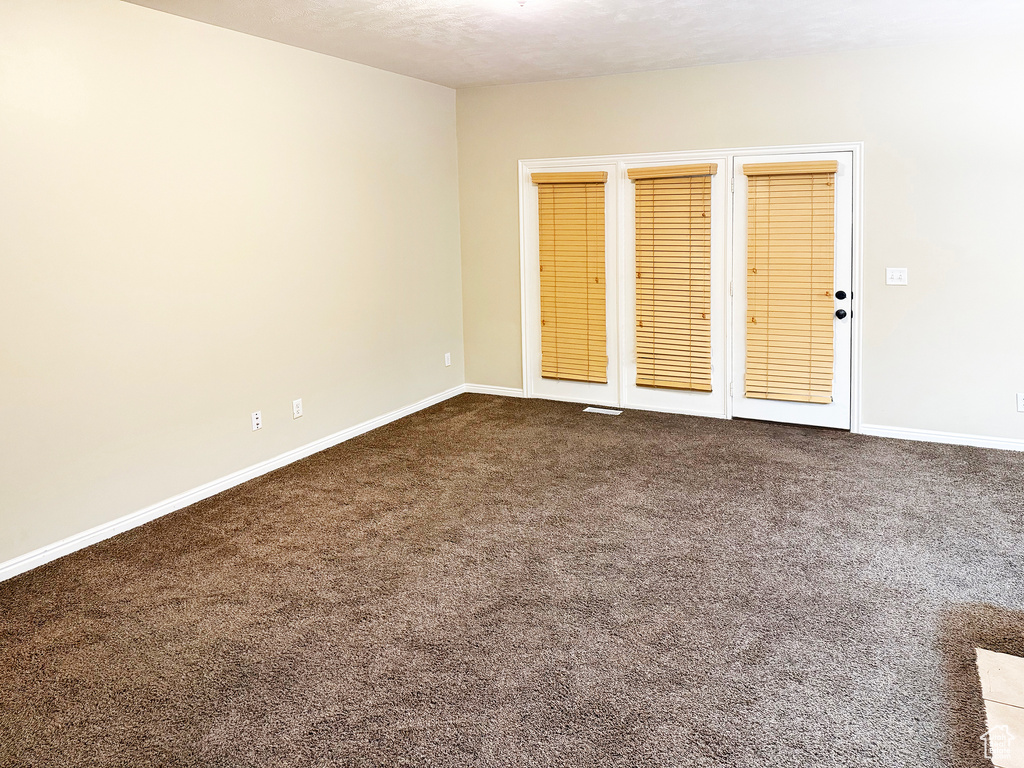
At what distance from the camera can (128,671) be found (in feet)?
9.05

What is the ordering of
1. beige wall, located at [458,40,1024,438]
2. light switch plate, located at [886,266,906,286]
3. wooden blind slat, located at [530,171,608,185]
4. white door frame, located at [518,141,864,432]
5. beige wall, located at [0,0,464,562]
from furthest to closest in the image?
wooden blind slat, located at [530,171,608,185], white door frame, located at [518,141,864,432], light switch plate, located at [886,266,906,286], beige wall, located at [458,40,1024,438], beige wall, located at [0,0,464,562]

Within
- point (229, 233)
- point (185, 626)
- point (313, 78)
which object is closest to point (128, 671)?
point (185, 626)

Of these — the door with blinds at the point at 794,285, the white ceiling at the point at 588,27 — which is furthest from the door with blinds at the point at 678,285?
the white ceiling at the point at 588,27

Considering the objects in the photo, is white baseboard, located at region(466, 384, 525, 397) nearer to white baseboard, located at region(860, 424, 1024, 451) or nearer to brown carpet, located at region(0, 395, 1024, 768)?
brown carpet, located at region(0, 395, 1024, 768)

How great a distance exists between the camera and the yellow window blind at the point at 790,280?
5.34 metres

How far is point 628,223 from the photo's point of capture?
239 inches

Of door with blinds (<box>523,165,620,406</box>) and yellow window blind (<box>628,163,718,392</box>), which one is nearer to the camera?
yellow window blind (<box>628,163,718,392</box>)

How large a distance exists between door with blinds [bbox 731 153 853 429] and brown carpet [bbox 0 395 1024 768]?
800mm

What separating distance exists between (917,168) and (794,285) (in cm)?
103

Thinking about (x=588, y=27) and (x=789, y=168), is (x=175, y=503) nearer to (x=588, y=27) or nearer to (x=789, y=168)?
(x=588, y=27)

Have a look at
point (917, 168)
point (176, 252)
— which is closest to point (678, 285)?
point (917, 168)

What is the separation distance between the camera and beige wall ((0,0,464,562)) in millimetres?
3525

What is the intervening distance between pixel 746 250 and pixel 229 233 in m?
3.49

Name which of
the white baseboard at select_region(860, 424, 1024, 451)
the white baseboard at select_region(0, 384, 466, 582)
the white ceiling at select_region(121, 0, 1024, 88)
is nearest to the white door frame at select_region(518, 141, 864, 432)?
the white baseboard at select_region(860, 424, 1024, 451)
